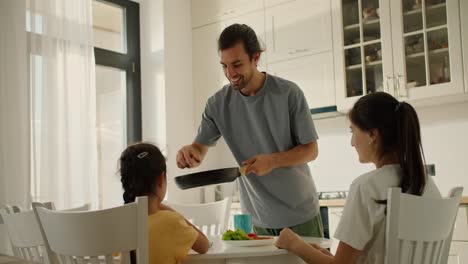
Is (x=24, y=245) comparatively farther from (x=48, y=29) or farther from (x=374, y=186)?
(x=48, y=29)

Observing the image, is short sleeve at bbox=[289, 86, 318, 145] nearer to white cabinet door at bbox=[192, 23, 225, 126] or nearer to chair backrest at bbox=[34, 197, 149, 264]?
chair backrest at bbox=[34, 197, 149, 264]

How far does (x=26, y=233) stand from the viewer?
5.43 ft

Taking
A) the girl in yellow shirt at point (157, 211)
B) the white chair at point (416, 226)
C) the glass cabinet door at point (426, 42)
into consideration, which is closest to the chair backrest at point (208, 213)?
the girl in yellow shirt at point (157, 211)

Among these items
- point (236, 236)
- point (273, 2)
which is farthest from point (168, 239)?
point (273, 2)

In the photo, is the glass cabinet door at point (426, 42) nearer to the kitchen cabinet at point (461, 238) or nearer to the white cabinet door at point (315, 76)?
the white cabinet door at point (315, 76)

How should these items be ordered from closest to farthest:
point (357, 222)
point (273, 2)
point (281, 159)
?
point (357, 222) → point (281, 159) → point (273, 2)

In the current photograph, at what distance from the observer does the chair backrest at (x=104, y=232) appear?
1.29m

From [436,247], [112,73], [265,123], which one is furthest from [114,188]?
Result: [436,247]

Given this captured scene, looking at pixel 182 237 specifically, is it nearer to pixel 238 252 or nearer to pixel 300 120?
pixel 238 252

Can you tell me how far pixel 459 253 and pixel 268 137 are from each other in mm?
1551

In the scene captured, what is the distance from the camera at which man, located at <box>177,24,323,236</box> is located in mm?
1992

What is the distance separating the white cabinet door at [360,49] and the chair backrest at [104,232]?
2.46 meters

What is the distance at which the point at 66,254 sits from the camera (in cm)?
135

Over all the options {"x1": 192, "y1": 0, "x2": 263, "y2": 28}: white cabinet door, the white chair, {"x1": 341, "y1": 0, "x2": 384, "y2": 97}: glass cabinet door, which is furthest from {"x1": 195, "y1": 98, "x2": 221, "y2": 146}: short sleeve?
{"x1": 192, "y1": 0, "x2": 263, "y2": 28}: white cabinet door
